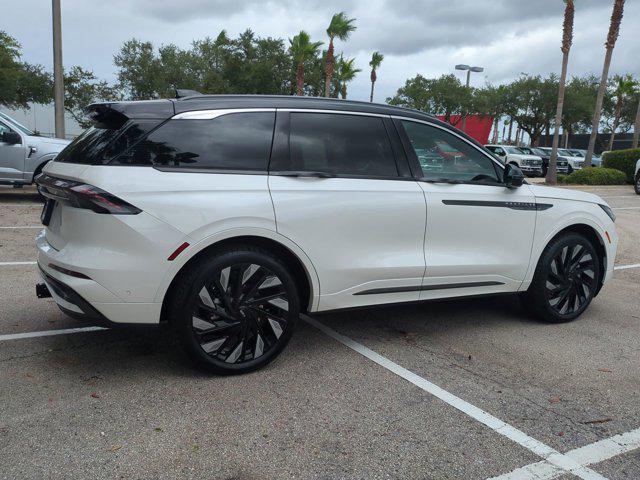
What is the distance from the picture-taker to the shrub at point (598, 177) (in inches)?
945

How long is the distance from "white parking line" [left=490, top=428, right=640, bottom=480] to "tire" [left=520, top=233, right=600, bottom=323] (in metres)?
1.82

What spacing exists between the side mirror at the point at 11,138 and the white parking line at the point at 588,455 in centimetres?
1120

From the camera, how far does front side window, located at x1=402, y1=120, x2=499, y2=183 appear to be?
14.0ft

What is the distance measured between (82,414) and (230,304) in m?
1.01

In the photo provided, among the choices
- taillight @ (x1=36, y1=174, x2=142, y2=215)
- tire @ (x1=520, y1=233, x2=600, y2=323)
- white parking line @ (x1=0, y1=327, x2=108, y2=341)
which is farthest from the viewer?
tire @ (x1=520, y1=233, x2=600, y2=323)

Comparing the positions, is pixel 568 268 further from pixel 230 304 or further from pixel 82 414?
pixel 82 414

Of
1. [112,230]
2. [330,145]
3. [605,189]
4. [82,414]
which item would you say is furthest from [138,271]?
[605,189]

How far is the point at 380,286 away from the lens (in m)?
3.98

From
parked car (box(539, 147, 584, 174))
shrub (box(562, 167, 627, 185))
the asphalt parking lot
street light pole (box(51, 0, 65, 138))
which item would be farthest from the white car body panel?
parked car (box(539, 147, 584, 174))

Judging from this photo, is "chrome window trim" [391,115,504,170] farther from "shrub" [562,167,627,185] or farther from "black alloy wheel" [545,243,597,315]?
"shrub" [562,167,627,185]

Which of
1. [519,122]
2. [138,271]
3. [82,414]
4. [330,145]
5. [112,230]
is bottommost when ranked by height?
[82,414]

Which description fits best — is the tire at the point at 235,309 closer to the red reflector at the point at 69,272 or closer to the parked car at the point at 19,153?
the red reflector at the point at 69,272

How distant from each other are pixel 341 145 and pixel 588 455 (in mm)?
2404

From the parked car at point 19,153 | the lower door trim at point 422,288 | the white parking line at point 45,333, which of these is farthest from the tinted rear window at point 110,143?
the parked car at point 19,153
